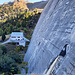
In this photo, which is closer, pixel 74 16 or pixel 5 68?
pixel 74 16

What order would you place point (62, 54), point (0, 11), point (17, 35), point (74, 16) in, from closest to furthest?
point (62, 54) < point (74, 16) < point (17, 35) < point (0, 11)

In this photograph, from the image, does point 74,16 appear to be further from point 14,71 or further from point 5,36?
point 5,36

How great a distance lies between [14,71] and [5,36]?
835 inches

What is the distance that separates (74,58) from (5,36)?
2714 cm

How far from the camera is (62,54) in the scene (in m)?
2.86

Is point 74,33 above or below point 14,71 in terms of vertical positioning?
above

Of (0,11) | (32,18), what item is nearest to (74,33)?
(32,18)

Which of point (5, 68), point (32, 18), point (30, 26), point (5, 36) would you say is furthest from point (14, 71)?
point (32, 18)

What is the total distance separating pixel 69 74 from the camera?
2064 mm

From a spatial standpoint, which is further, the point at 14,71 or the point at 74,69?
the point at 14,71

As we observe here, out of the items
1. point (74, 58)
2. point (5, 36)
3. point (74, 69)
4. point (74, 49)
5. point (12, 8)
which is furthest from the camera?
point (12, 8)

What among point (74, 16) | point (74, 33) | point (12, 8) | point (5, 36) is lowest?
point (5, 36)

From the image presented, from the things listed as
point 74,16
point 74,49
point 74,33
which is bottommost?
point 74,49

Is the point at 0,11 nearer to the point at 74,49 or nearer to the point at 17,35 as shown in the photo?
the point at 17,35
